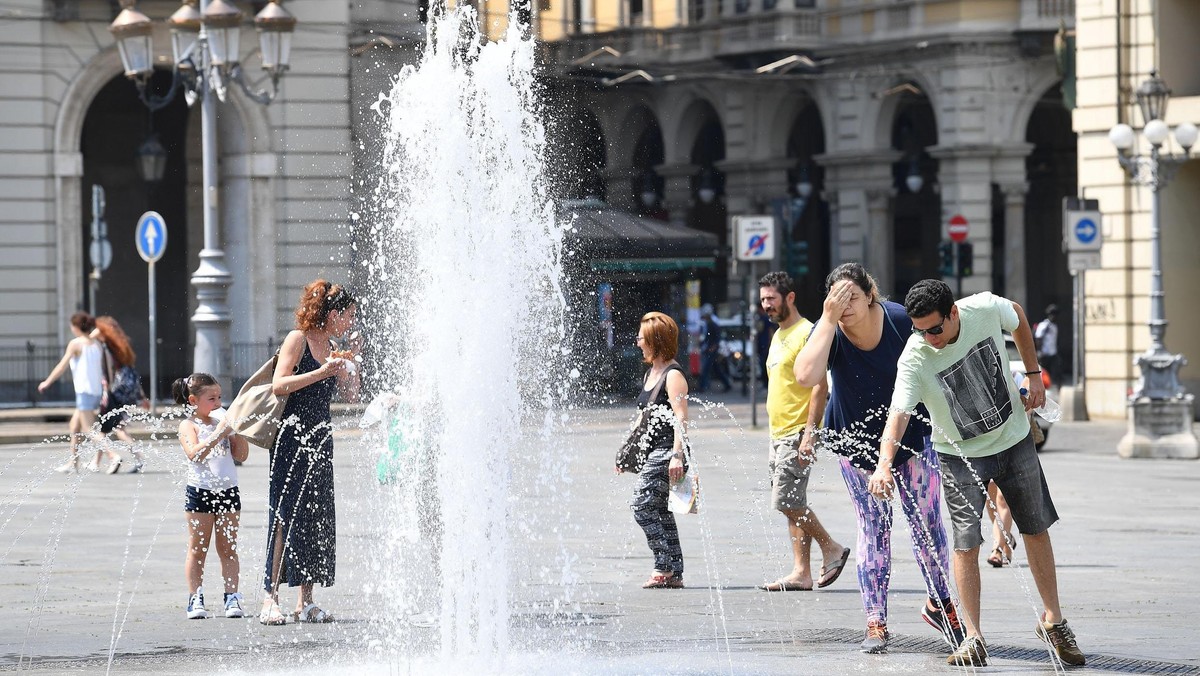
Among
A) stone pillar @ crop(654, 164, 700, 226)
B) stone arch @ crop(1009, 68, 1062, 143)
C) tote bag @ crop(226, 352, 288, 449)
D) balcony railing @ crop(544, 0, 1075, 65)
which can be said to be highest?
balcony railing @ crop(544, 0, 1075, 65)

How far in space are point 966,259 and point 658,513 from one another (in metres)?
30.9

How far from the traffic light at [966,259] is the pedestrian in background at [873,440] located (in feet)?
107

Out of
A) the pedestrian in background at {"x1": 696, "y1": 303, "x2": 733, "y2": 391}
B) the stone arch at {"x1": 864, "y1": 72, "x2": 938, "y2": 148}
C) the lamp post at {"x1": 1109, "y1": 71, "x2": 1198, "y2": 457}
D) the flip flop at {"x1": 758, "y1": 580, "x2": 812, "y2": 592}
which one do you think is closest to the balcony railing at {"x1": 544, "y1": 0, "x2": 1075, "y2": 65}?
the stone arch at {"x1": 864, "y1": 72, "x2": 938, "y2": 148}

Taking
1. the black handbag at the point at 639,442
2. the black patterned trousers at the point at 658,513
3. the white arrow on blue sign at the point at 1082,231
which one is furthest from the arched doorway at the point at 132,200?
the black patterned trousers at the point at 658,513

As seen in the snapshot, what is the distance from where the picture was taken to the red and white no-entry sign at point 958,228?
43.5 m

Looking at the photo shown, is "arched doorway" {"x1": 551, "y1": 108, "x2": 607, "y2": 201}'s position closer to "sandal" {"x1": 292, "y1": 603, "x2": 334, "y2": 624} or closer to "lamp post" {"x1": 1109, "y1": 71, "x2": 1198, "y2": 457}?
"lamp post" {"x1": 1109, "y1": 71, "x2": 1198, "y2": 457}

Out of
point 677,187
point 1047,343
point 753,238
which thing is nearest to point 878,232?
point 677,187

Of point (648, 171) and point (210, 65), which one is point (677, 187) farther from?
point (210, 65)

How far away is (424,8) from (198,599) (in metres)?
24.4

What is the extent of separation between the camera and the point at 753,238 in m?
25.9

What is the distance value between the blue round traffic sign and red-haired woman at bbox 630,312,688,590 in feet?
46.1

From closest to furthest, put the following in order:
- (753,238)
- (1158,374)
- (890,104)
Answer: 1. (1158,374)
2. (753,238)
3. (890,104)

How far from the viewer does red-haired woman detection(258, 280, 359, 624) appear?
9641 millimetres

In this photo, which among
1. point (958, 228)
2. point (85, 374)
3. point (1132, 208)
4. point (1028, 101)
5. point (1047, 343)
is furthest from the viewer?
point (1028, 101)
